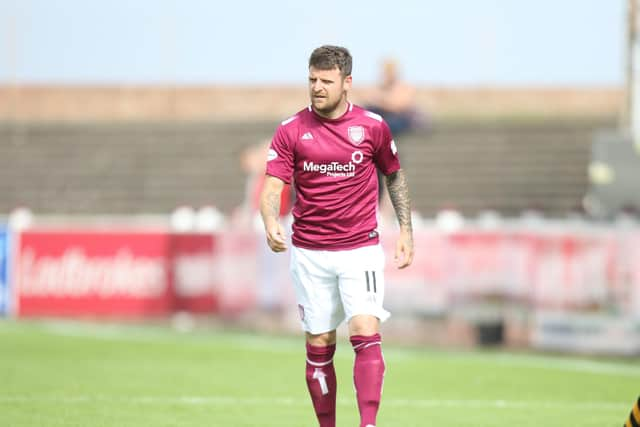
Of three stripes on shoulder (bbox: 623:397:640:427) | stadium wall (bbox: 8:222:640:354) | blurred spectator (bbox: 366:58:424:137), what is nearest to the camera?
three stripes on shoulder (bbox: 623:397:640:427)

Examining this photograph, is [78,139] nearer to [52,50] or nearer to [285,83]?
[52,50]

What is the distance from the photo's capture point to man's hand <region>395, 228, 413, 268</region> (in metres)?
8.16

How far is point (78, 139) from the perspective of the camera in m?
31.2

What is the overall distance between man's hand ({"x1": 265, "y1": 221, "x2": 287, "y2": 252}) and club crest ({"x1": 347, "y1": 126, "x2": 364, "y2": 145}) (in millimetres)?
637

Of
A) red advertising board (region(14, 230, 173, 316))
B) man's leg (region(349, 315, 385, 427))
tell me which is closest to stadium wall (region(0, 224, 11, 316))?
red advertising board (region(14, 230, 173, 316))

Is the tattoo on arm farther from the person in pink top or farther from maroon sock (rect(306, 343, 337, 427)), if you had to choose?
maroon sock (rect(306, 343, 337, 427))

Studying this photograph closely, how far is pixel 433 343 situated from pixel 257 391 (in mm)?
4784

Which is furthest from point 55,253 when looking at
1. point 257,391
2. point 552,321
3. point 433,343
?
point 257,391

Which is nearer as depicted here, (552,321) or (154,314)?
(552,321)

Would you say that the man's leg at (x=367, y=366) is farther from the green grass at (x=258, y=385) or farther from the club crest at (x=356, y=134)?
the green grass at (x=258, y=385)

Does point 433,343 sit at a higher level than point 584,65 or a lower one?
lower

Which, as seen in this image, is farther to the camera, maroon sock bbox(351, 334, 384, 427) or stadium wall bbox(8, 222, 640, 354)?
stadium wall bbox(8, 222, 640, 354)

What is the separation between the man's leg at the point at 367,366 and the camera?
7.88 metres

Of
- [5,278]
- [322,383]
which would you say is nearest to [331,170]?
[322,383]
